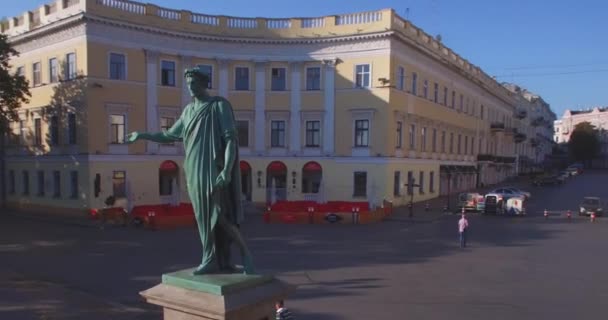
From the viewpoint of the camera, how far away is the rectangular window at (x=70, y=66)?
29.9 m

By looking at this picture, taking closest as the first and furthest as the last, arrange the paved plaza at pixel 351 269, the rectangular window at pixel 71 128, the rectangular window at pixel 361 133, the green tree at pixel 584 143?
the paved plaza at pixel 351 269 < the rectangular window at pixel 71 128 < the rectangular window at pixel 361 133 < the green tree at pixel 584 143

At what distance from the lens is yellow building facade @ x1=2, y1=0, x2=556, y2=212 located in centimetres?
2995

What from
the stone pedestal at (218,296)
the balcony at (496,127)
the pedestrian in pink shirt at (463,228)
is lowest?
the pedestrian in pink shirt at (463,228)

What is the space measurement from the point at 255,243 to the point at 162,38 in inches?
736

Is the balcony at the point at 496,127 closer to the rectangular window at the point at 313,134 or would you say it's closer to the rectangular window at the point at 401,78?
the rectangular window at the point at 401,78

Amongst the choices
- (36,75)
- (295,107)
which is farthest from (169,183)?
(36,75)

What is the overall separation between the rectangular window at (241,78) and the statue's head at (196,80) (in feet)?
101

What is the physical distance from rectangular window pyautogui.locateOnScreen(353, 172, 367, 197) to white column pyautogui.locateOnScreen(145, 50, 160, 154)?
14455mm

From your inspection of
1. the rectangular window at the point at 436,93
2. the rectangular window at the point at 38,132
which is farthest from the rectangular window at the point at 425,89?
the rectangular window at the point at 38,132

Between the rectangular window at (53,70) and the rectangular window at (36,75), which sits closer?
the rectangular window at (53,70)

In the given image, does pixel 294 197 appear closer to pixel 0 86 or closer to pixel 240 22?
pixel 240 22

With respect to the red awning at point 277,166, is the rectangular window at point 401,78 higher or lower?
higher

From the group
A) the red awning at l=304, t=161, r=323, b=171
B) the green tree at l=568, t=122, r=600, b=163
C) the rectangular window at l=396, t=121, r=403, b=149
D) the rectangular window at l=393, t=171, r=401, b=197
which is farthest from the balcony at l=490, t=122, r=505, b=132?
the green tree at l=568, t=122, r=600, b=163

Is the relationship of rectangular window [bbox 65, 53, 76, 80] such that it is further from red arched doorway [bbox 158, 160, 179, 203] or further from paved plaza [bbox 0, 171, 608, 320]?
paved plaza [bbox 0, 171, 608, 320]
